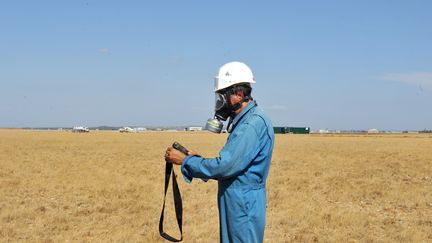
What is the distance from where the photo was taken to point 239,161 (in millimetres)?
3402

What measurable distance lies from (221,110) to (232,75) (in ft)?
0.93

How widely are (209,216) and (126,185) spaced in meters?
6.55

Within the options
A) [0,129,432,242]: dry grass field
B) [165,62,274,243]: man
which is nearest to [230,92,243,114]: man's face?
[165,62,274,243]: man

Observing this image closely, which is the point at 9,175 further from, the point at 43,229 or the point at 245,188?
the point at 245,188

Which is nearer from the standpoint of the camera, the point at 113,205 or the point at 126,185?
the point at 113,205

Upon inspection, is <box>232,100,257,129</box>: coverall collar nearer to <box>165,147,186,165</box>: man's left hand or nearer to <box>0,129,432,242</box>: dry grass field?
<box>165,147,186,165</box>: man's left hand

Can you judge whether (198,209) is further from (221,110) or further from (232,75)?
(232,75)

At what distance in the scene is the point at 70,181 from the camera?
60.0 ft

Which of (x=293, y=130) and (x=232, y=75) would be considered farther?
(x=293, y=130)

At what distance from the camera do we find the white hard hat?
3.62 metres

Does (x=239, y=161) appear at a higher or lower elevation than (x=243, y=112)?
lower

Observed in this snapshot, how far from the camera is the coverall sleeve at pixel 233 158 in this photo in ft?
11.1

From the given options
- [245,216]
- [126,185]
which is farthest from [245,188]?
[126,185]

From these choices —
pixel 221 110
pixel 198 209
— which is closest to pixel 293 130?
pixel 198 209
